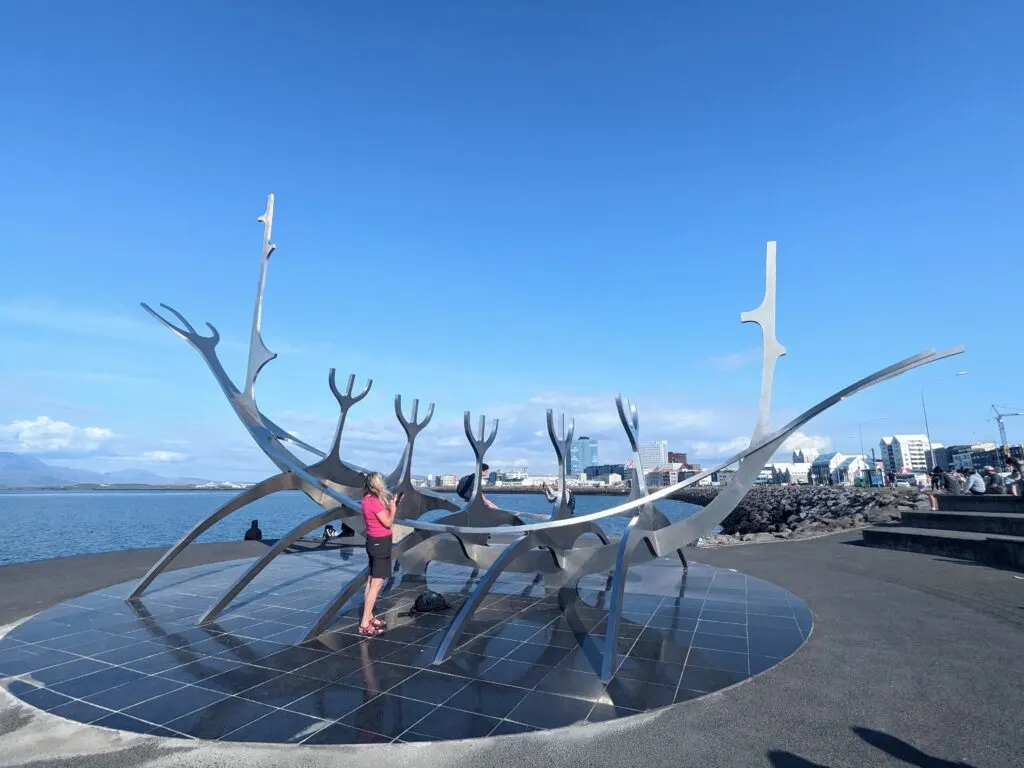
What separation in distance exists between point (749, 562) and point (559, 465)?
6809 mm

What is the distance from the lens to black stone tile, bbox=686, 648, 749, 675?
6801 mm

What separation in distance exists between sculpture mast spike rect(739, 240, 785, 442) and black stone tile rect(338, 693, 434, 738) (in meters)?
6.12

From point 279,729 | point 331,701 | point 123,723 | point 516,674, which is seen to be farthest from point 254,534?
point 279,729

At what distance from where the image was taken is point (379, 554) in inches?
330

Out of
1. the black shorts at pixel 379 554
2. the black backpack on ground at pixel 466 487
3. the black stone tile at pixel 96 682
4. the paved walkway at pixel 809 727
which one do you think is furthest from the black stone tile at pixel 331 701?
the black backpack on ground at pixel 466 487

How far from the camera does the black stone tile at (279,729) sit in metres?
5.03

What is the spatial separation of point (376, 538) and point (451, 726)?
11.5ft

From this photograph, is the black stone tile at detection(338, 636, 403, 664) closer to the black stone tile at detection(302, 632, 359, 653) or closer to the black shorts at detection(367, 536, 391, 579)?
the black stone tile at detection(302, 632, 359, 653)

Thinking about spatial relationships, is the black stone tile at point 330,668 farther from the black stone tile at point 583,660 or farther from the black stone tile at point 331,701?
the black stone tile at point 583,660

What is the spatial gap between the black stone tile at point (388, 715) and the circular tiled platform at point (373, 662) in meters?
0.02

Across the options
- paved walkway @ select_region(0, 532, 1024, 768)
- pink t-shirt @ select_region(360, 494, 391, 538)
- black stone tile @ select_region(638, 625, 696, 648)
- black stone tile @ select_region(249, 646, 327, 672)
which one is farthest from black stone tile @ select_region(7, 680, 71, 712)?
black stone tile @ select_region(638, 625, 696, 648)

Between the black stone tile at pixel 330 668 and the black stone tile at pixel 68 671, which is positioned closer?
the black stone tile at pixel 68 671

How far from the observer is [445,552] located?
1081 cm

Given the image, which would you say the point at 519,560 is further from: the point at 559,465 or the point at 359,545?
the point at 359,545
